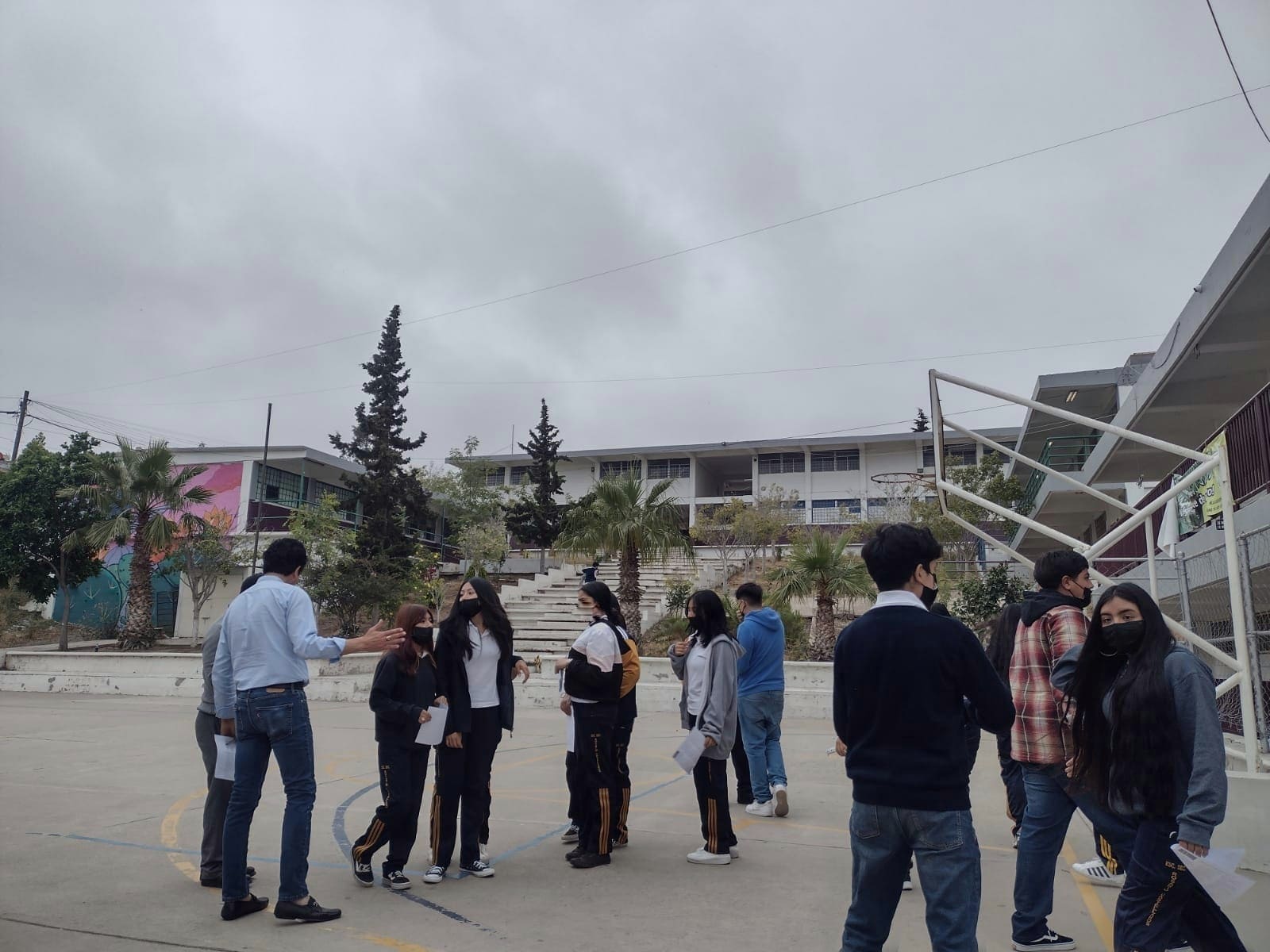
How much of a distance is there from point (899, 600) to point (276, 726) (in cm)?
315

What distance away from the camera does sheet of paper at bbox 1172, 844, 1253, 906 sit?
2.97 metres

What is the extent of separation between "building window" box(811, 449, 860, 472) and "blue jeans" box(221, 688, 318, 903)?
44746 millimetres

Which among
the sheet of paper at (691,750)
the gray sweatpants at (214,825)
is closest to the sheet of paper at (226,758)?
the gray sweatpants at (214,825)

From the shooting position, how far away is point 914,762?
2760mm

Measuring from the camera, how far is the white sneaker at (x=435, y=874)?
4965 mm

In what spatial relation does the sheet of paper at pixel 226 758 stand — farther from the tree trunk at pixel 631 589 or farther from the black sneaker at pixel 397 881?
the tree trunk at pixel 631 589

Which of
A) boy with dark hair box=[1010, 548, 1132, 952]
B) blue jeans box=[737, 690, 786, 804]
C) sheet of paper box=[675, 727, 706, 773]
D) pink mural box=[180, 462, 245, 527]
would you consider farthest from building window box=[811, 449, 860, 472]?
boy with dark hair box=[1010, 548, 1132, 952]

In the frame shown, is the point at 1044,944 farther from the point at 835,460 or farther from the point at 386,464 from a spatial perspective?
the point at 835,460

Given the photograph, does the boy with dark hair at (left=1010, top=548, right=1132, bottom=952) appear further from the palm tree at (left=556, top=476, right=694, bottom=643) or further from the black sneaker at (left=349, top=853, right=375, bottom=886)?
the palm tree at (left=556, top=476, right=694, bottom=643)

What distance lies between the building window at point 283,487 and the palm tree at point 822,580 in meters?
25.4

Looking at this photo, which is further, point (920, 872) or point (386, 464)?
point (386, 464)

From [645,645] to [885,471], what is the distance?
28251 millimetres

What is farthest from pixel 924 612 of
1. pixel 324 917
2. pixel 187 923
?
pixel 187 923

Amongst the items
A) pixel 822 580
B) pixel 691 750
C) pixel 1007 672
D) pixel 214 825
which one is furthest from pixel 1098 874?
pixel 822 580
